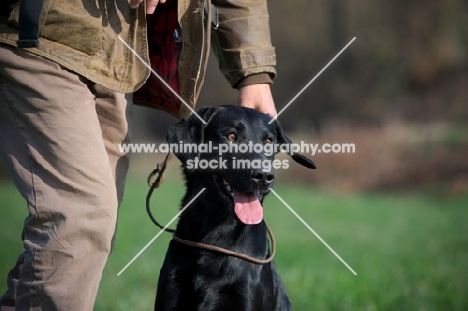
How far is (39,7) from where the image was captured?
3143mm

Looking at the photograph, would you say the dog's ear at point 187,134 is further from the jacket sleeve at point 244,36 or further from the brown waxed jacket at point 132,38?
the jacket sleeve at point 244,36

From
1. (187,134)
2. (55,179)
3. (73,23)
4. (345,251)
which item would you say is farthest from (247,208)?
(345,251)

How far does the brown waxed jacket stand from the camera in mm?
3256

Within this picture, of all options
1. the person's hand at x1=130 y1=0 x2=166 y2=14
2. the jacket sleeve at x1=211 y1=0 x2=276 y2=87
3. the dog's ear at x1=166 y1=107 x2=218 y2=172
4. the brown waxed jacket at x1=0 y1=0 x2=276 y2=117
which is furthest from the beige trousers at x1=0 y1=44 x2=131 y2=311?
the jacket sleeve at x1=211 y1=0 x2=276 y2=87

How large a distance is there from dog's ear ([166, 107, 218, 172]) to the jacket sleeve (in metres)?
0.31

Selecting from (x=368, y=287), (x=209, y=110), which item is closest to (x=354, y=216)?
(x=368, y=287)

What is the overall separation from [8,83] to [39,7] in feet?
1.13

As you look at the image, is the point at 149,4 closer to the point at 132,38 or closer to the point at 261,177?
the point at 132,38

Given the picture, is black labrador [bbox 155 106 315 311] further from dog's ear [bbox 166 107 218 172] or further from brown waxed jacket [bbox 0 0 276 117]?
brown waxed jacket [bbox 0 0 276 117]

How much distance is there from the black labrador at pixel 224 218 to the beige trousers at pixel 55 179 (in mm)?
718

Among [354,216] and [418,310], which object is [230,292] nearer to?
[418,310]

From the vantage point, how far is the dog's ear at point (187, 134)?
13.4ft

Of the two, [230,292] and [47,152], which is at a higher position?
[47,152]

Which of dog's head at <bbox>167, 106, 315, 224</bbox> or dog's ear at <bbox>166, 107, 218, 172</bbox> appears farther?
dog's ear at <bbox>166, 107, 218, 172</bbox>
